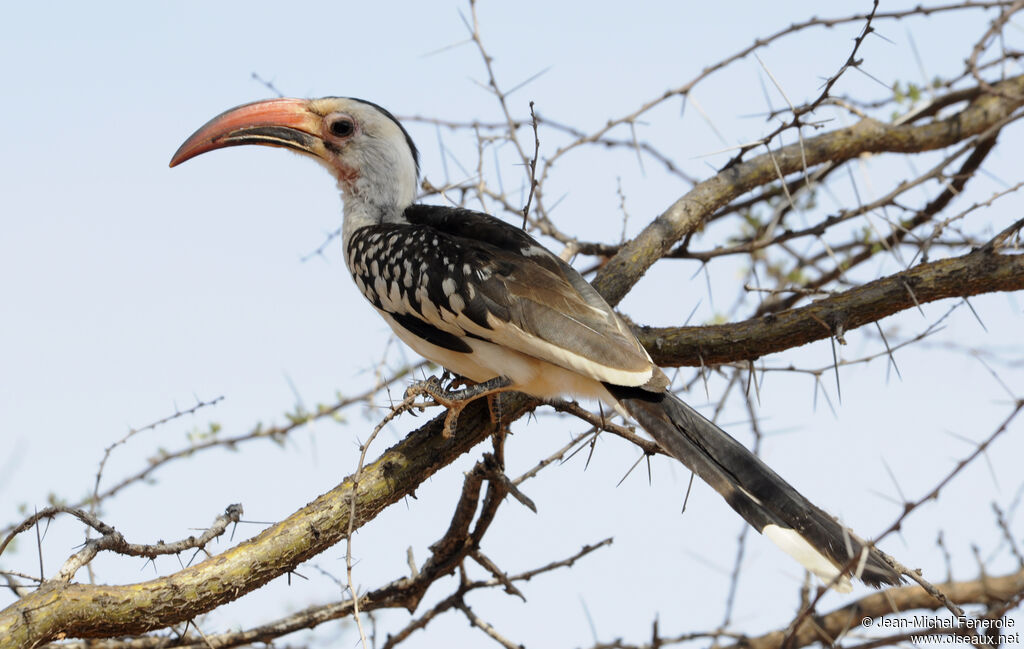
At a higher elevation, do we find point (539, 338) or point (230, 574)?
point (539, 338)

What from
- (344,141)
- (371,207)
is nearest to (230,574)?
(371,207)

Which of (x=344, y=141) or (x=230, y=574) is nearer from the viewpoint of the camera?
(x=230, y=574)

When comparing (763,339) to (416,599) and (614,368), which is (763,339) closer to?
(614,368)

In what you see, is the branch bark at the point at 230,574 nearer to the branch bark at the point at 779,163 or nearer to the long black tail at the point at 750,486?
the long black tail at the point at 750,486

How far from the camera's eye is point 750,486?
3211 mm

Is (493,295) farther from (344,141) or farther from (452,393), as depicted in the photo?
(344,141)

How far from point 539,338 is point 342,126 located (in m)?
2.01

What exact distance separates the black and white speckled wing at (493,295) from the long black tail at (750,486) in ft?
0.55

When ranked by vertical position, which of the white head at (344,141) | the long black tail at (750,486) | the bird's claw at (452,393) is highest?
the white head at (344,141)

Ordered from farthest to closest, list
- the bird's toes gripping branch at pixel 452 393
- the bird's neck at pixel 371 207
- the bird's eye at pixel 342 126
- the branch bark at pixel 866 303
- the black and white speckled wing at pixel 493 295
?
the bird's eye at pixel 342 126
the bird's neck at pixel 371 207
the branch bark at pixel 866 303
the black and white speckled wing at pixel 493 295
the bird's toes gripping branch at pixel 452 393

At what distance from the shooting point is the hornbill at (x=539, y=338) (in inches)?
123

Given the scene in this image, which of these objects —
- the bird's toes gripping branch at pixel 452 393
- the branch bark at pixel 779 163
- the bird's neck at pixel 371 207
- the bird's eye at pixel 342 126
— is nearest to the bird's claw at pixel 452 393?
the bird's toes gripping branch at pixel 452 393

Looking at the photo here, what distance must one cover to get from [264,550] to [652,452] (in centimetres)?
132

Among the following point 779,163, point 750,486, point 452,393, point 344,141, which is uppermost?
point 344,141
